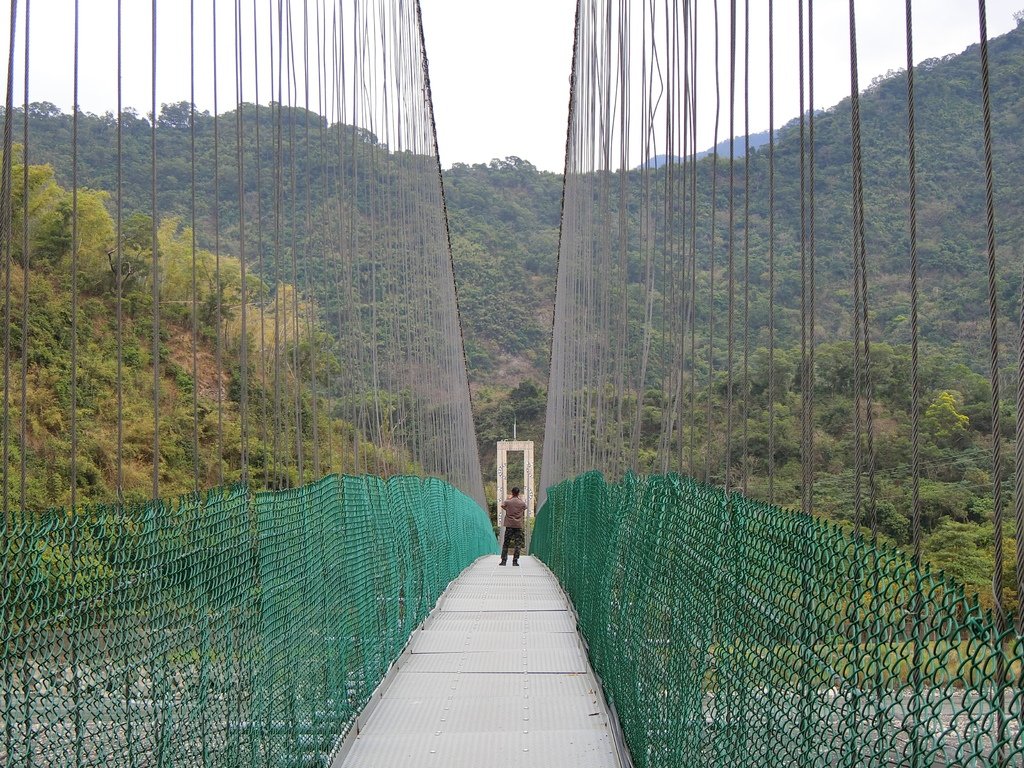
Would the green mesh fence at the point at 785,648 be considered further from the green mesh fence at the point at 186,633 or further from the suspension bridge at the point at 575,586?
the green mesh fence at the point at 186,633

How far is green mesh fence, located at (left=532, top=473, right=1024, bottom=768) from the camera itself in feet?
4.76

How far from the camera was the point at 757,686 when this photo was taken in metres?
2.49

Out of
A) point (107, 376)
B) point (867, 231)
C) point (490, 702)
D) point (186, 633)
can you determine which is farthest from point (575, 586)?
point (107, 376)

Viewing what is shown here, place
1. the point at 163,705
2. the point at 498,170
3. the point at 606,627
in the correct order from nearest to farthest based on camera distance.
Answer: the point at 163,705
the point at 606,627
the point at 498,170

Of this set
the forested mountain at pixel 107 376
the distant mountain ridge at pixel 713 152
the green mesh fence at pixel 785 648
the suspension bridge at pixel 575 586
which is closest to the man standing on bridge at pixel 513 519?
the suspension bridge at pixel 575 586

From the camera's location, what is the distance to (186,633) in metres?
2.66

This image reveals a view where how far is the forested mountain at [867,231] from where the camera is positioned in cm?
844

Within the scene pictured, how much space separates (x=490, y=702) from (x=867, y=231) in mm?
10461

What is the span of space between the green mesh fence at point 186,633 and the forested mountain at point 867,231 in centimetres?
181

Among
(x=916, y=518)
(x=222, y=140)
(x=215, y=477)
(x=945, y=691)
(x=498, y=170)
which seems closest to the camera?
(x=945, y=691)

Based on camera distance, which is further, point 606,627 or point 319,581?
point 606,627

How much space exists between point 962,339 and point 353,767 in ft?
21.5

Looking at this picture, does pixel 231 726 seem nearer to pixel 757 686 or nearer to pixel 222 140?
pixel 757 686

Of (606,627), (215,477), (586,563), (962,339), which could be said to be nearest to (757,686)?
(606,627)
